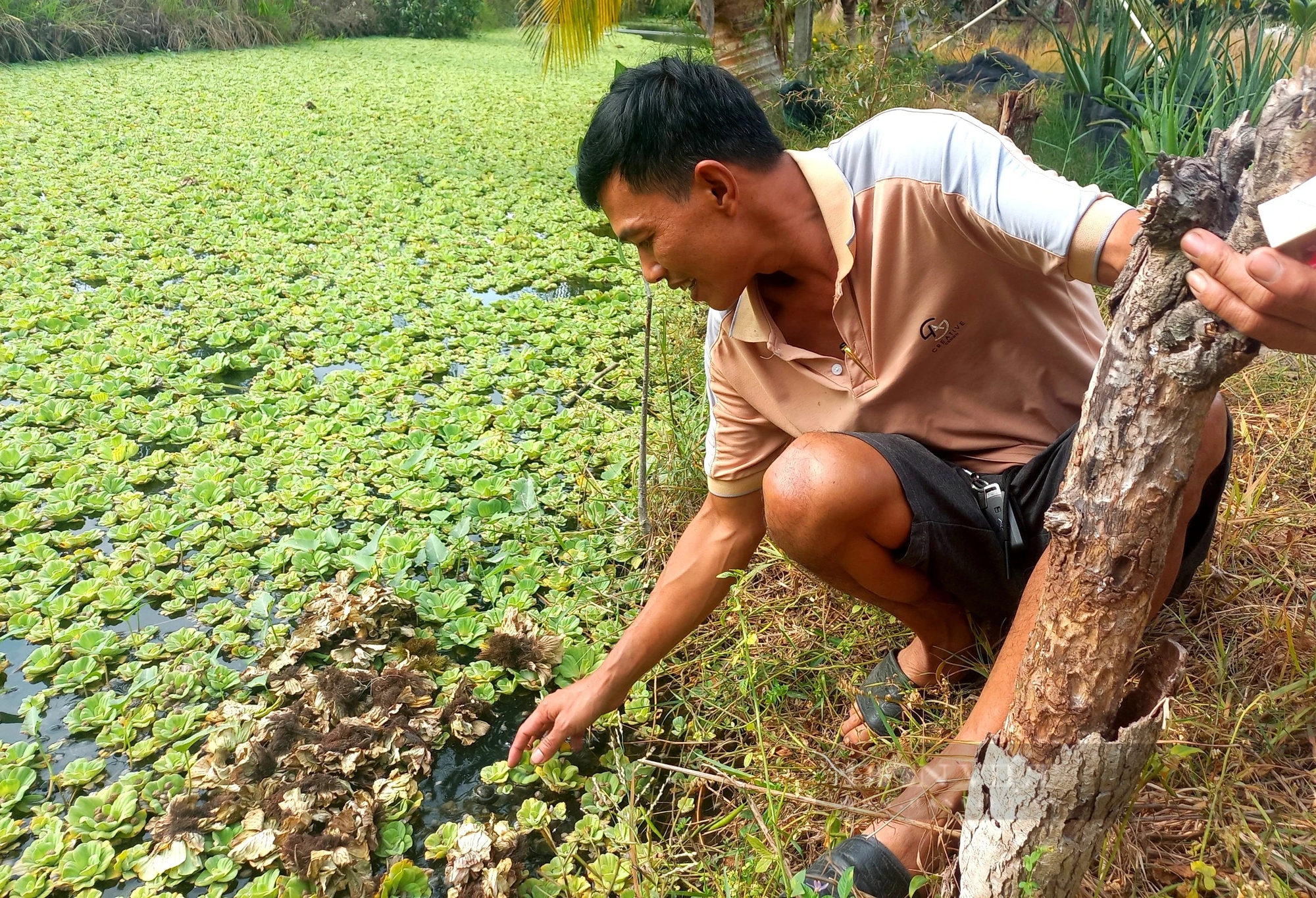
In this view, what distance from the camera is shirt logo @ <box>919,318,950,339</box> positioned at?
4.35ft

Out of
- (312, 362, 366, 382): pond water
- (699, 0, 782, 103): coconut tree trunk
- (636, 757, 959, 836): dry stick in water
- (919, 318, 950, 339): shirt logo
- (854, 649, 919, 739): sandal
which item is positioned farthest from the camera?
(699, 0, 782, 103): coconut tree trunk

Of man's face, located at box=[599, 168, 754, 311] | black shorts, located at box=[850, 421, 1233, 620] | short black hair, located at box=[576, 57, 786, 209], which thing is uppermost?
short black hair, located at box=[576, 57, 786, 209]

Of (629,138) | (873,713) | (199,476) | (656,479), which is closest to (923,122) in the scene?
(629,138)

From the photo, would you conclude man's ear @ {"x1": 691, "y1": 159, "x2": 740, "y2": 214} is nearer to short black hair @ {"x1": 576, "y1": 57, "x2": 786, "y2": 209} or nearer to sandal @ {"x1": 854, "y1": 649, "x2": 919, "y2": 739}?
short black hair @ {"x1": 576, "y1": 57, "x2": 786, "y2": 209}

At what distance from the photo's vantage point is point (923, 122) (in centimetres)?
127

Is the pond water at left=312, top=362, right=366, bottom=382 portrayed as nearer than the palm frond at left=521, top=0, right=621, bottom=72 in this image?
Yes

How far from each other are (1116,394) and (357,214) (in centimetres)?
399

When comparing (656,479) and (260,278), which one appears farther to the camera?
(260,278)

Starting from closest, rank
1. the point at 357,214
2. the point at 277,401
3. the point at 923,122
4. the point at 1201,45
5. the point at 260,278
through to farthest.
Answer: the point at 923,122 < the point at 277,401 < the point at 1201,45 < the point at 260,278 < the point at 357,214

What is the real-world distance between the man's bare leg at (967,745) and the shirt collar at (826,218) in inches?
21.1

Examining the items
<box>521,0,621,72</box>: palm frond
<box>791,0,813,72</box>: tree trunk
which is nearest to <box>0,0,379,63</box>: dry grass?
<box>521,0,621,72</box>: palm frond

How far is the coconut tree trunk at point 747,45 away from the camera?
187 inches

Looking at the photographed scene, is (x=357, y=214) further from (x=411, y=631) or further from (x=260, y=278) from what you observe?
(x=411, y=631)

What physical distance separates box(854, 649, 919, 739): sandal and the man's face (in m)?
0.74
